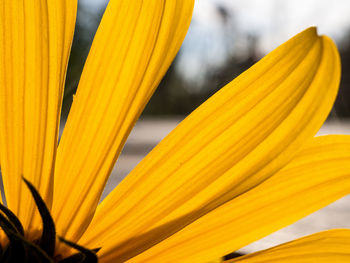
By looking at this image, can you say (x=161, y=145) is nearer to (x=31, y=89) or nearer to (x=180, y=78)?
(x=31, y=89)

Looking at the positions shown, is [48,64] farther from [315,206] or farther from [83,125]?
[315,206]

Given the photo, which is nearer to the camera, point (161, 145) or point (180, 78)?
point (161, 145)

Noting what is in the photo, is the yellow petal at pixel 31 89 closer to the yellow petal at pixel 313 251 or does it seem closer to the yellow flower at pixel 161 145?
the yellow flower at pixel 161 145

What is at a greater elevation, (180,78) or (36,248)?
(180,78)

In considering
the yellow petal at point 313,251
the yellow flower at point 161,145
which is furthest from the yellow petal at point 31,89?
the yellow petal at point 313,251

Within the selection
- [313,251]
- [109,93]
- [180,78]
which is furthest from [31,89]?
[180,78]

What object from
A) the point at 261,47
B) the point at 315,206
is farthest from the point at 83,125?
the point at 261,47
